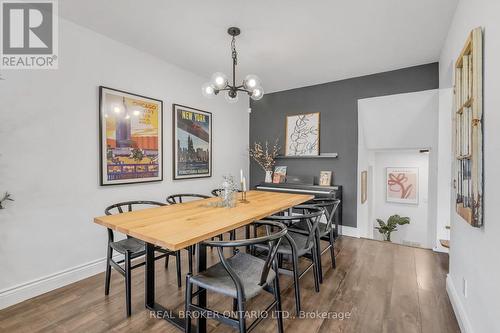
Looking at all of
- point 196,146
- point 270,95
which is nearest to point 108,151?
point 196,146

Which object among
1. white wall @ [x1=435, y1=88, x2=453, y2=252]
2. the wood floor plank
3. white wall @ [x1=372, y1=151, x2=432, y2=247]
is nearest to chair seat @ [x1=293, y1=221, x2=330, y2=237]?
the wood floor plank

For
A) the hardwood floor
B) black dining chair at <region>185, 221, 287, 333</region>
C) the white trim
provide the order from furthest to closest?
the white trim
the hardwood floor
black dining chair at <region>185, 221, 287, 333</region>

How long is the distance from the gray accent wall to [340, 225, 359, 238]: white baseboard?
7cm

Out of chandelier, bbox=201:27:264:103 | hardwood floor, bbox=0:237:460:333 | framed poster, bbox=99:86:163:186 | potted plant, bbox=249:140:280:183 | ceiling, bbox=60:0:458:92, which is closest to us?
hardwood floor, bbox=0:237:460:333

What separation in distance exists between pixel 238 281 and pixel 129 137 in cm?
231

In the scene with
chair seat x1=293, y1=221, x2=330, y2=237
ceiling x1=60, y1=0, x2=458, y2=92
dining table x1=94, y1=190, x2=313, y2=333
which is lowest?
chair seat x1=293, y1=221, x2=330, y2=237

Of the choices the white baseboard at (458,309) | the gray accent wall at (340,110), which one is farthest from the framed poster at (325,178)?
the white baseboard at (458,309)

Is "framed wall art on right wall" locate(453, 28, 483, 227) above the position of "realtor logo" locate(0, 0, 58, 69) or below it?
below

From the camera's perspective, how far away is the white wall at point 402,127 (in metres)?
3.54

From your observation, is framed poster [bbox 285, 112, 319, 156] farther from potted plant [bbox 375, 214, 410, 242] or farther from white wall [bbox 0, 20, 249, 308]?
potted plant [bbox 375, 214, 410, 242]

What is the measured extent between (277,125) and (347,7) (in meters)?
2.74

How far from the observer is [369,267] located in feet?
9.43

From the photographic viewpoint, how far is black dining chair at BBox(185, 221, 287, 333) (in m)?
1.37

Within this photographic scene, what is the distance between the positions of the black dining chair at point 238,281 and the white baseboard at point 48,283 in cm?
166
